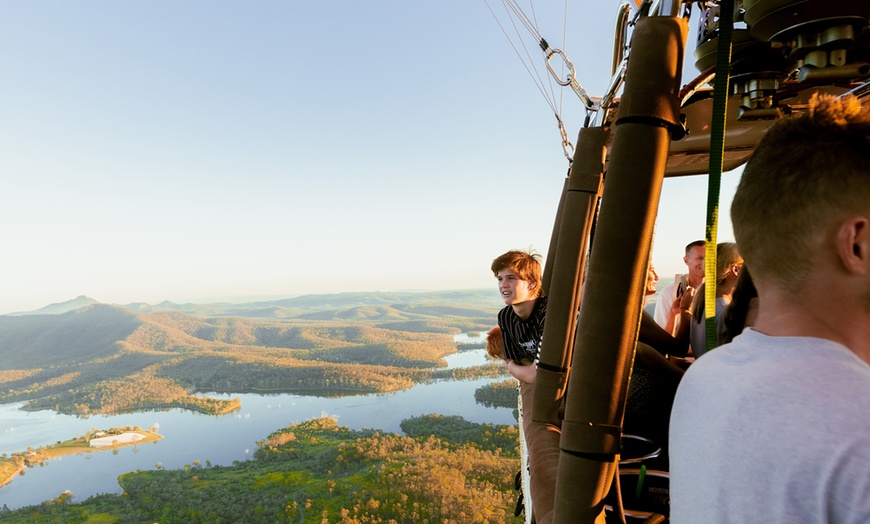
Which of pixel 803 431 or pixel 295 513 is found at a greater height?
pixel 803 431

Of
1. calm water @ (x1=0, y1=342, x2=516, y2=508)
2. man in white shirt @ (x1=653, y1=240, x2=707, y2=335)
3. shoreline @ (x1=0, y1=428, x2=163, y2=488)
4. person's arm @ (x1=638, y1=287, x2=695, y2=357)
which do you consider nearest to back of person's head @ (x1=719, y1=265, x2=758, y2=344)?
person's arm @ (x1=638, y1=287, x2=695, y2=357)

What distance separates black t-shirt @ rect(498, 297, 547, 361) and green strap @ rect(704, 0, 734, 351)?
186 cm

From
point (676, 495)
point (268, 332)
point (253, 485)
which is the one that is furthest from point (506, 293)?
point (268, 332)

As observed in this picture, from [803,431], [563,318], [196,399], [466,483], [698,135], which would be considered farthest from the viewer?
[196,399]

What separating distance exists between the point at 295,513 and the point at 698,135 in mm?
47058

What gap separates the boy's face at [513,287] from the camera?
9.07 ft

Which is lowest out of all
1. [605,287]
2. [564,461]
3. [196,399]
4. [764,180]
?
[196,399]

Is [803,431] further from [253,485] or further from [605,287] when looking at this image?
[253,485]

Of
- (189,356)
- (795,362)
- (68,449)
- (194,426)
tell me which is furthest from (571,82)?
(189,356)

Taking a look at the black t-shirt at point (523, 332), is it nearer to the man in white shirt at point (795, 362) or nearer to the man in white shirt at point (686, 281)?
the man in white shirt at point (686, 281)

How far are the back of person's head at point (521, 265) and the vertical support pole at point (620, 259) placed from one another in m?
1.71

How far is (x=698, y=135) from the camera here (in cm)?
245

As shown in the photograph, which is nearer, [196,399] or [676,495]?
[676,495]

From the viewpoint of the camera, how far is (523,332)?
2.81 m
